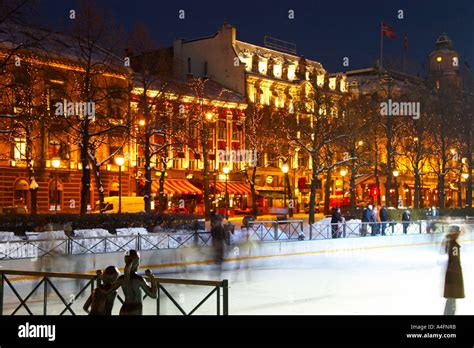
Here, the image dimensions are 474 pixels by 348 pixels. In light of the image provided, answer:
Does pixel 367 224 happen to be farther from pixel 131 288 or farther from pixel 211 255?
pixel 131 288

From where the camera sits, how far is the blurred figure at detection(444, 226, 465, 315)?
13328 millimetres

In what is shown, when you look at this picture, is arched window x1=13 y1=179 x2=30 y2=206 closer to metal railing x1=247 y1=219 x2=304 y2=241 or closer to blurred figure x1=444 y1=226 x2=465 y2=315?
metal railing x1=247 y1=219 x2=304 y2=241

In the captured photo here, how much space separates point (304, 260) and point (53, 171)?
86.3 ft

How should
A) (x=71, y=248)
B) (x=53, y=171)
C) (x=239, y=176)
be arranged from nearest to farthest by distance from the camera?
(x=71, y=248), (x=53, y=171), (x=239, y=176)

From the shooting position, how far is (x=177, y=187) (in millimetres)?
57812

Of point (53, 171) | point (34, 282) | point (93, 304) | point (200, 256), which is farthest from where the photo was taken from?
point (53, 171)

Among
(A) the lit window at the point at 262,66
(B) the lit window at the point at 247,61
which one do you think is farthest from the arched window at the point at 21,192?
(A) the lit window at the point at 262,66

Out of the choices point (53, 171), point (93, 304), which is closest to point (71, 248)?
point (93, 304)

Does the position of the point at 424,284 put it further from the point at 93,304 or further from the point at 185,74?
the point at 185,74

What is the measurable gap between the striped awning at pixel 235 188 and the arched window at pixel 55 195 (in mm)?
16110

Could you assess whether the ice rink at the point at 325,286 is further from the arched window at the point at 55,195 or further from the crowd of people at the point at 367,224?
the arched window at the point at 55,195

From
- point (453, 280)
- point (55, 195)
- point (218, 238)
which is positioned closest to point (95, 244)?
point (218, 238)

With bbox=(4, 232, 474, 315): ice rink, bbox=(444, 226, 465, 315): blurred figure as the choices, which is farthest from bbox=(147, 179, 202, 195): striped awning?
bbox=(444, 226, 465, 315): blurred figure
